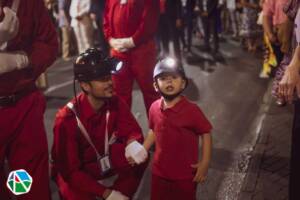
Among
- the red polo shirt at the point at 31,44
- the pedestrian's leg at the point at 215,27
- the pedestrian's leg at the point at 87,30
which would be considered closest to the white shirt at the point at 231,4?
the pedestrian's leg at the point at 215,27

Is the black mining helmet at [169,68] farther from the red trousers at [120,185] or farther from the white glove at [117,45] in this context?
the white glove at [117,45]

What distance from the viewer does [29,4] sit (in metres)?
3.38

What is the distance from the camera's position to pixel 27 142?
341 cm

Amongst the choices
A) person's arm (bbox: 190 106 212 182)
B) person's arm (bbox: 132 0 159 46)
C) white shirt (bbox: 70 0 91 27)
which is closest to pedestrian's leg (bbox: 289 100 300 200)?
person's arm (bbox: 190 106 212 182)

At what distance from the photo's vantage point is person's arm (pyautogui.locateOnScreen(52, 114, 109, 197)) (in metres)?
3.70

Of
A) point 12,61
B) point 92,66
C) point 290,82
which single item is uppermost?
point 12,61

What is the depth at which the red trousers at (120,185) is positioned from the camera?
3.78 m

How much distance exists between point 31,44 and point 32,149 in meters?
0.70

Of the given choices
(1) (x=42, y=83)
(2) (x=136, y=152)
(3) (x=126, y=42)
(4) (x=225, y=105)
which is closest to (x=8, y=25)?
(2) (x=136, y=152)

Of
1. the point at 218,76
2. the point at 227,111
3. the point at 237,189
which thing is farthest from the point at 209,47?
the point at 237,189

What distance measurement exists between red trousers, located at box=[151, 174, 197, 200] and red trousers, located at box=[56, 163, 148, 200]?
15 centimetres

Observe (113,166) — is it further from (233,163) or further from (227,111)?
(227,111)

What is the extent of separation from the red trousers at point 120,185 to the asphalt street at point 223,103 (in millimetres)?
1006

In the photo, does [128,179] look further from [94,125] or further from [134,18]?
[134,18]
